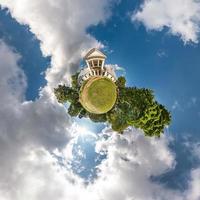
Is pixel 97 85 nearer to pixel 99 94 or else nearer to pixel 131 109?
pixel 99 94

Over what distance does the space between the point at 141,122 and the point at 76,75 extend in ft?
20.8

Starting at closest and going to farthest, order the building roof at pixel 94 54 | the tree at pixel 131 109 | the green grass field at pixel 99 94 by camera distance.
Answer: the green grass field at pixel 99 94
the building roof at pixel 94 54
the tree at pixel 131 109

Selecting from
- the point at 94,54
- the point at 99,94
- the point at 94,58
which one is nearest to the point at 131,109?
the point at 99,94

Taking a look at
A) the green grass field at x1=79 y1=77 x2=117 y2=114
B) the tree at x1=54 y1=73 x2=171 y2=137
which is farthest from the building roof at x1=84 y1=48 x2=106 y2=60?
the tree at x1=54 y1=73 x2=171 y2=137

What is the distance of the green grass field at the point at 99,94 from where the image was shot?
1484 inches

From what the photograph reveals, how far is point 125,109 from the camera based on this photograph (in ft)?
132

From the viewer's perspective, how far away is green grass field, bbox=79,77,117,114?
37688 mm

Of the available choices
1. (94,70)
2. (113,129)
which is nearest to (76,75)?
(94,70)

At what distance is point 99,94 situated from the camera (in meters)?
37.6

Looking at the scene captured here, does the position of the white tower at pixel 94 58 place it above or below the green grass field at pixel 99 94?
above

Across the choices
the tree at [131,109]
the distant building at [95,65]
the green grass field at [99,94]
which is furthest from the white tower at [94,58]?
the tree at [131,109]

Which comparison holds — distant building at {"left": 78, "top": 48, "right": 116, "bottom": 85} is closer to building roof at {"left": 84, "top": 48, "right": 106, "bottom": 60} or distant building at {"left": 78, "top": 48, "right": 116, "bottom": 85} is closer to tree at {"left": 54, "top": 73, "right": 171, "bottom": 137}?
building roof at {"left": 84, "top": 48, "right": 106, "bottom": 60}

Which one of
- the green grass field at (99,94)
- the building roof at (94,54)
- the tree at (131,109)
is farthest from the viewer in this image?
the tree at (131,109)

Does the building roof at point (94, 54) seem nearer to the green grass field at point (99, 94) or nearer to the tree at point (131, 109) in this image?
the green grass field at point (99, 94)
